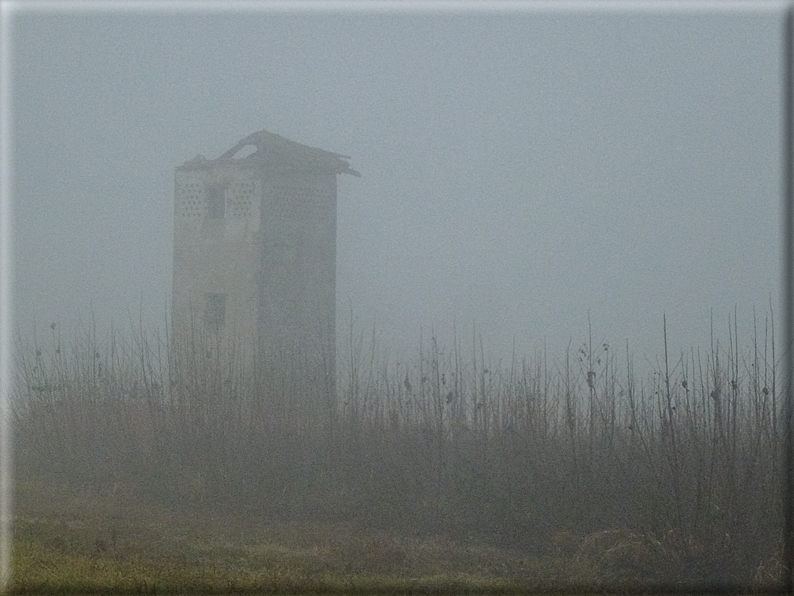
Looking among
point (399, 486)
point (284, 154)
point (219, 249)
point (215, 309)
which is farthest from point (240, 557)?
point (284, 154)

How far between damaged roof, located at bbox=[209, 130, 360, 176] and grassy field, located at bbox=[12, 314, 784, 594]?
5.46 meters

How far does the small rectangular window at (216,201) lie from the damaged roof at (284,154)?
46 centimetres

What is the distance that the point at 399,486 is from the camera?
9062 millimetres

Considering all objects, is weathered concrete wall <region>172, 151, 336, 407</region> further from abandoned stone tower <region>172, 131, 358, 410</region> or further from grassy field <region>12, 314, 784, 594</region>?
grassy field <region>12, 314, 784, 594</region>

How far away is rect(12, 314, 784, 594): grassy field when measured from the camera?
709 centimetres

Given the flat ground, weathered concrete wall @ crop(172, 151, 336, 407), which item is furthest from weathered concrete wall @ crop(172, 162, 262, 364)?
the flat ground

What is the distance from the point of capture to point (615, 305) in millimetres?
33938

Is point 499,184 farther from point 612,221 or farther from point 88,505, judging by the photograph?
point 88,505

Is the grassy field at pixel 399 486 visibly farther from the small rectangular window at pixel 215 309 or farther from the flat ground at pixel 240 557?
the small rectangular window at pixel 215 309

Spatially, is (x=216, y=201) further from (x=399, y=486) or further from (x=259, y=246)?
(x=399, y=486)

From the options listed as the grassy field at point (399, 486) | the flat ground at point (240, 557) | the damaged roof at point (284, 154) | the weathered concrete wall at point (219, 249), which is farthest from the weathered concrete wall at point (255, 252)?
the flat ground at point (240, 557)

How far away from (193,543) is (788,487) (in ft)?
13.6

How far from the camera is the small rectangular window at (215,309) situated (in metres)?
16.4

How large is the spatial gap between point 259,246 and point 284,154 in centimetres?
144
